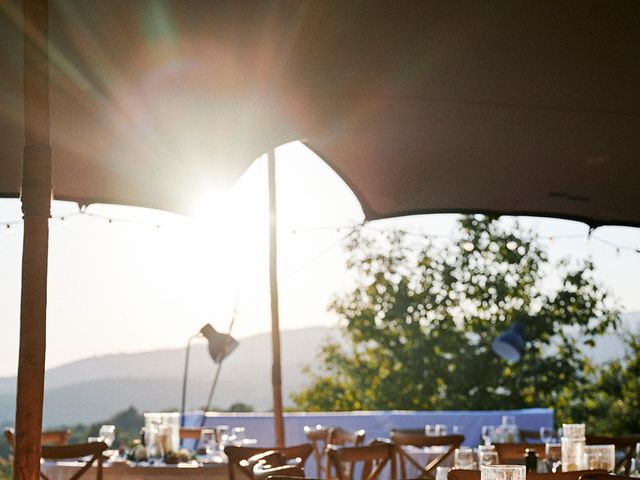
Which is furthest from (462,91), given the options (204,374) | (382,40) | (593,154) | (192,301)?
(204,374)

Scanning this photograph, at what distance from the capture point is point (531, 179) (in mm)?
6453

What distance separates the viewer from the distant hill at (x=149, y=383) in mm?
17656

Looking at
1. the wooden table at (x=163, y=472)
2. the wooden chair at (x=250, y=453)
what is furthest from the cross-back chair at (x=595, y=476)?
the wooden table at (x=163, y=472)

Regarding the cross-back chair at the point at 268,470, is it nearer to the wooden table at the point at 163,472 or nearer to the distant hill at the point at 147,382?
the wooden table at the point at 163,472

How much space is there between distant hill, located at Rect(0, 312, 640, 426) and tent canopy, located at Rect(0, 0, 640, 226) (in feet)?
35.6

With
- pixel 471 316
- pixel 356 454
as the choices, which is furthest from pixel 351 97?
pixel 471 316

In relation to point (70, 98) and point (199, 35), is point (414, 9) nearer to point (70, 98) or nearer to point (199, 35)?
point (199, 35)

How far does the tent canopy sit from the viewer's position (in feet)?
14.5

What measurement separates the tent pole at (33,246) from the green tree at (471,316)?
11.8 metres

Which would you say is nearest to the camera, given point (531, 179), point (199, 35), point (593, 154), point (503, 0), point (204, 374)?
point (503, 0)

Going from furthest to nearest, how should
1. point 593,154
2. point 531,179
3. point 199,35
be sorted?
point 531,179
point 593,154
point 199,35

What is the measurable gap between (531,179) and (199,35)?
8.56ft

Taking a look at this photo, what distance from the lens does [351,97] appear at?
17.2 ft

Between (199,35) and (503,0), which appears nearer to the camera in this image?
(503,0)
